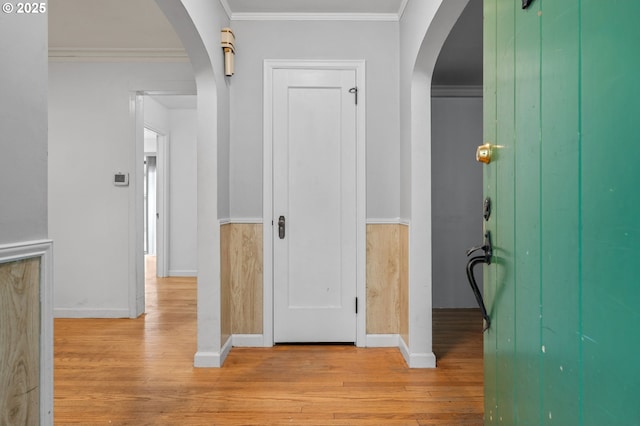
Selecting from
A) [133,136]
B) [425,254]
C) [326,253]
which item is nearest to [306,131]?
[326,253]

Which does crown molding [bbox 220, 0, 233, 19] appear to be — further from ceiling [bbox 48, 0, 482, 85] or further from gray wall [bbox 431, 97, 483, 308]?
gray wall [bbox 431, 97, 483, 308]

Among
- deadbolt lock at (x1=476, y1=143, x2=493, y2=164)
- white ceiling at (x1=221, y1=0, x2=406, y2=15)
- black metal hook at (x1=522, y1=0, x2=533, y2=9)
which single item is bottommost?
deadbolt lock at (x1=476, y1=143, x2=493, y2=164)

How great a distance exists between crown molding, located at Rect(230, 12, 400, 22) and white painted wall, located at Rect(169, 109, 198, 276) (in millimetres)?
3296

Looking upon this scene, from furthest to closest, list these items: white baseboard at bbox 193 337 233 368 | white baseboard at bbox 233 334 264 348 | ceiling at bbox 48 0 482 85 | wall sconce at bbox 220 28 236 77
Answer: white baseboard at bbox 233 334 264 348 < ceiling at bbox 48 0 482 85 < wall sconce at bbox 220 28 236 77 < white baseboard at bbox 193 337 233 368

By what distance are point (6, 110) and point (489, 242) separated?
1.30 m

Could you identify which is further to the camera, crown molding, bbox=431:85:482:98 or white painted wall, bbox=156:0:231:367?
crown molding, bbox=431:85:482:98

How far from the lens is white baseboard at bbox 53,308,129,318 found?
3680 mm

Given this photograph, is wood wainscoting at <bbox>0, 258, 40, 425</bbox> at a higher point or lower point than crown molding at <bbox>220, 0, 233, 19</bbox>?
lower

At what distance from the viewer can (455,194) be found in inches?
160

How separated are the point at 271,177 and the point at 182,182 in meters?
3.44

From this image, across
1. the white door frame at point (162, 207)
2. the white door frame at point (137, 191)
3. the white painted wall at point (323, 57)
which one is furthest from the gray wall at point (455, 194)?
the white door frame at point (162, 207)

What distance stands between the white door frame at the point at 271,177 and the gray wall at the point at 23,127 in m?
1.91

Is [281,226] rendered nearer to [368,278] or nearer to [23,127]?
[368,278]

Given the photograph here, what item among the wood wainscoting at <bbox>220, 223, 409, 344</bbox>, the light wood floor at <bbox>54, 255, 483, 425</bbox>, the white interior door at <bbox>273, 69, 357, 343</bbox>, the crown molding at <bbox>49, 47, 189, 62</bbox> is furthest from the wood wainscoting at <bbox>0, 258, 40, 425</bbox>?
the crown molding at <bbox>49, 47, 189, 62</bbox>
